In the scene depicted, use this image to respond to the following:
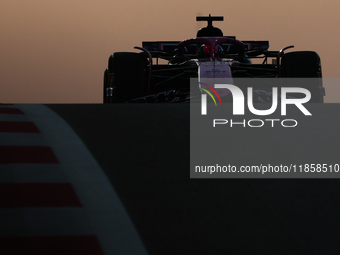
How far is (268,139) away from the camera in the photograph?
817mm

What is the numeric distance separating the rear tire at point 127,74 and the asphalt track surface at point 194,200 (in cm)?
171

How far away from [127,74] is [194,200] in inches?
76.6

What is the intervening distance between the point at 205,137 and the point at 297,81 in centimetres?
215

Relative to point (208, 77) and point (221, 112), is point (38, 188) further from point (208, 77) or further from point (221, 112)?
point (208, 77)

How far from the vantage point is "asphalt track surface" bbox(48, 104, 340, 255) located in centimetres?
61

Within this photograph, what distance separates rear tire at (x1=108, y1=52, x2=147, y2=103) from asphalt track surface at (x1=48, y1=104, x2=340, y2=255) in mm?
1711

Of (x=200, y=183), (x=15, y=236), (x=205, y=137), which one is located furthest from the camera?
(x=205, y=137)

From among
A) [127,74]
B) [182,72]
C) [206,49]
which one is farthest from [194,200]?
[206,49]

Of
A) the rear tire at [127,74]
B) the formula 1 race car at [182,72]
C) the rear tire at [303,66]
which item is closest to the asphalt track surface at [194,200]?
the formula 1 race car at [182,72]

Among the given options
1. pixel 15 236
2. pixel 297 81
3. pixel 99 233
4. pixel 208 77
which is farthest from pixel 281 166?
pixel 297 81

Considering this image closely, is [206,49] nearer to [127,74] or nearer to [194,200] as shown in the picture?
[127,74]

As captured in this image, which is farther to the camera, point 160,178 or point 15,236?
point 160,178

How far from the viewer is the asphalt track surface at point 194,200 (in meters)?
0.61

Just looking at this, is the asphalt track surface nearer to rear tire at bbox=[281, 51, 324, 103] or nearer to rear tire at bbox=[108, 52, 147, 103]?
rear tire at bbox=[108, 52, 147, 103]
